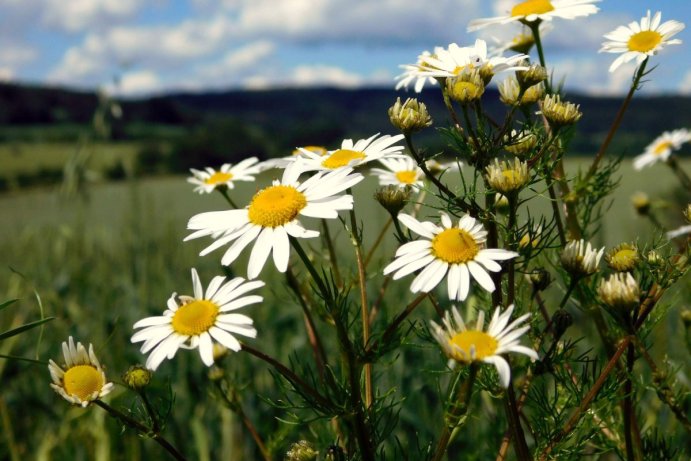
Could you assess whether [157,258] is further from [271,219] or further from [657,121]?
[657,121]

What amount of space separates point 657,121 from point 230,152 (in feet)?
31.1

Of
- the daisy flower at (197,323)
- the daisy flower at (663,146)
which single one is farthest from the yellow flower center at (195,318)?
the daisy flower at (663,146)

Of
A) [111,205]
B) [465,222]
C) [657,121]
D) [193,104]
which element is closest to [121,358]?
[465,222]

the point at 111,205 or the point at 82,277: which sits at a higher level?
the point at 82,277

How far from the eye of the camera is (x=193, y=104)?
2972 cm

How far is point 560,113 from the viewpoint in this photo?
848 mm

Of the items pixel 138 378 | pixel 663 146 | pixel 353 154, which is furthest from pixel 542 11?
pixel 663 146

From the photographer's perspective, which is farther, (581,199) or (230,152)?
(230,152)

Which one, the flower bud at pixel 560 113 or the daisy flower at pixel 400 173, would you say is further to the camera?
the daisy flower at pixel 400 173

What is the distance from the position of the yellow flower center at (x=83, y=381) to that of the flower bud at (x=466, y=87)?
1.77 feet

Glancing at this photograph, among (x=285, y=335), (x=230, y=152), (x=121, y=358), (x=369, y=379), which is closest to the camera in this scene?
(x=369, y=379)

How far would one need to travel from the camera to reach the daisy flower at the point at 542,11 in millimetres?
977

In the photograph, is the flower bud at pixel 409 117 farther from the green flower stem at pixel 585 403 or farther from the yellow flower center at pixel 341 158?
the green flower stem at pixel 585 403

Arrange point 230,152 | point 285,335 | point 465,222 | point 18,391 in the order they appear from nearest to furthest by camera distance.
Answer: point 465,222 < point 18,391 < point 285,335 < point 230,152
